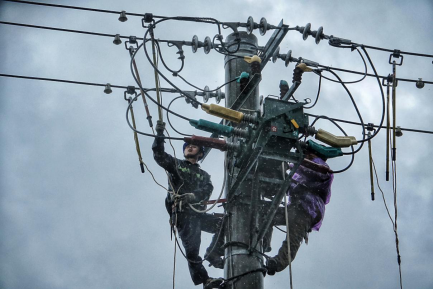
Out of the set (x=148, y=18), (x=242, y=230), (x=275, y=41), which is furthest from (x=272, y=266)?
(x=148, y=18)

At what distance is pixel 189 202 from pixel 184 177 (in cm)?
57

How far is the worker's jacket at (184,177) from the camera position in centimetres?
761

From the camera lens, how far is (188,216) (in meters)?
7.84

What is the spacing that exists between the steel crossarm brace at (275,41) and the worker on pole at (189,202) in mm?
1504

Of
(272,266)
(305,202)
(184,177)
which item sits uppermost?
(184,177)

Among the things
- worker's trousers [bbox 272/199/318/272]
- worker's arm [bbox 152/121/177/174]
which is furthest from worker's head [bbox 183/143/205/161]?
worker's trousers [bbox 272/199/318/272]

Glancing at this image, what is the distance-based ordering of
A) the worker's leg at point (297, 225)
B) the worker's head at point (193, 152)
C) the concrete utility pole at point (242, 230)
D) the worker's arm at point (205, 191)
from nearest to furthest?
the concrete utility pole at point (242, 230) → the worker's leg at point (297, 225) → the worker's arm at point (205, 191) → the worker's head at point (193, 152)

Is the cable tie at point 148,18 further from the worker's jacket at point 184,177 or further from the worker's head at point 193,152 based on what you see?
the worker's head at point 193,152

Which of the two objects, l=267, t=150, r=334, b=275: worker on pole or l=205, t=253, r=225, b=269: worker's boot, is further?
l=267, t=150, r=334, b=275: worker on pole

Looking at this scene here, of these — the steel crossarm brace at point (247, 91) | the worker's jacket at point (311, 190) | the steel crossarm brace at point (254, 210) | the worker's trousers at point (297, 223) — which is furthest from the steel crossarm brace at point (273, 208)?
the worker's jacket at point (311, 190)

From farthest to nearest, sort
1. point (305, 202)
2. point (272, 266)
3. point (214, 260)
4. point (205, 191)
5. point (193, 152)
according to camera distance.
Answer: point (193, 152), point (205, 191), point (305, 202), point (214, 260), point (272, 266)

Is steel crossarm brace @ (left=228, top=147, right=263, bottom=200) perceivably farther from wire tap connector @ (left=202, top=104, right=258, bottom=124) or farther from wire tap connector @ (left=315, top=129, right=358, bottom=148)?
wire tap connector @ (left=315, top=129, right=358, bottom=148)

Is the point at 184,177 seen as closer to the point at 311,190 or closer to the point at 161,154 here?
the point at 161,154

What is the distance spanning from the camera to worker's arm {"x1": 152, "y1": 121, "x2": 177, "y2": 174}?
691 cm
